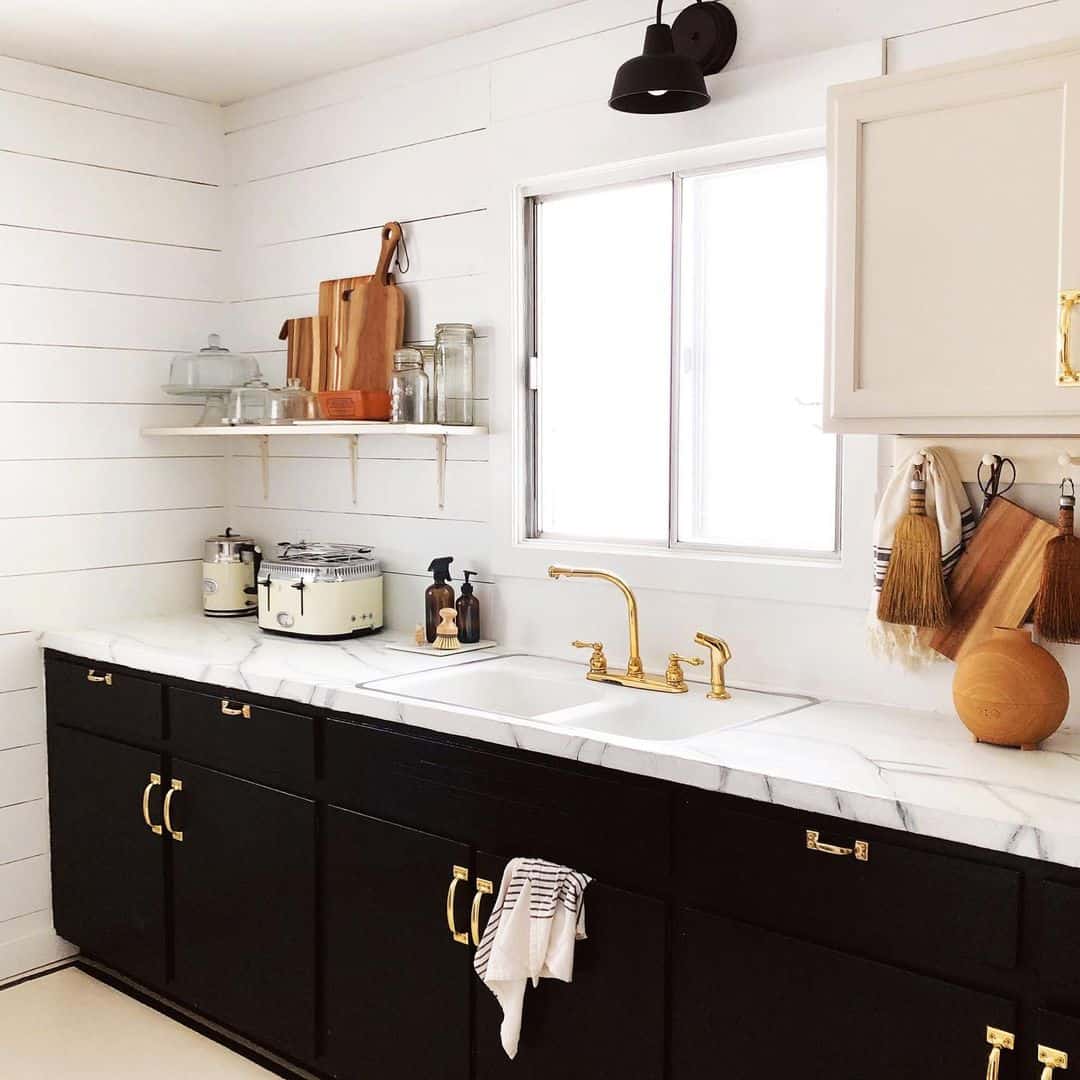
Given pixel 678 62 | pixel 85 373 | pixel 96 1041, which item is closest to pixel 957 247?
pixel 678 62

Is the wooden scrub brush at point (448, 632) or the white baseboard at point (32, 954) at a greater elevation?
Answer: the wooden scrub brush at point (448, 632)

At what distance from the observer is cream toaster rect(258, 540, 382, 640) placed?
3.27 m

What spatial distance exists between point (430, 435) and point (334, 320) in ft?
1.75

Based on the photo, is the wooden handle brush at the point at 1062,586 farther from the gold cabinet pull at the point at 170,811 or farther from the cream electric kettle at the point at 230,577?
the cream electric kettle at the point at 230,577

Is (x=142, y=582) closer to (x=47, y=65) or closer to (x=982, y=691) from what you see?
(x=47, y=65)

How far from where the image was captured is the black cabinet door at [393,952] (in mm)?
2484

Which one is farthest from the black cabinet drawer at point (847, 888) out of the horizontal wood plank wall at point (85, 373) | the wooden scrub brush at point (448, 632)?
the horizontal wood plank wall at point (85, 373)

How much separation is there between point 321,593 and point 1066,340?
1.97m

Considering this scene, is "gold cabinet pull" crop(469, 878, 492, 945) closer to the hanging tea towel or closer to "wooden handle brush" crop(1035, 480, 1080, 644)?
the hanging tea towel

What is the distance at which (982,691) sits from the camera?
6.94 ft

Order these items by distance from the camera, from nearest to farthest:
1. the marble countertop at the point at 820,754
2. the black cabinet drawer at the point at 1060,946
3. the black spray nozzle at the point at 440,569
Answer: the black cabinet drawer at the point at 1060,946
the marble countertop at the point at 820,754
the black spray nozzle at the point at 440,569

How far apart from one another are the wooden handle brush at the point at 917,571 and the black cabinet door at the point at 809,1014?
26.1 inches

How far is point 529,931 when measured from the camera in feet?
7.41

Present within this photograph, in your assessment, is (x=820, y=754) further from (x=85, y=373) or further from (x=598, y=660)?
(x=85, y=373)
